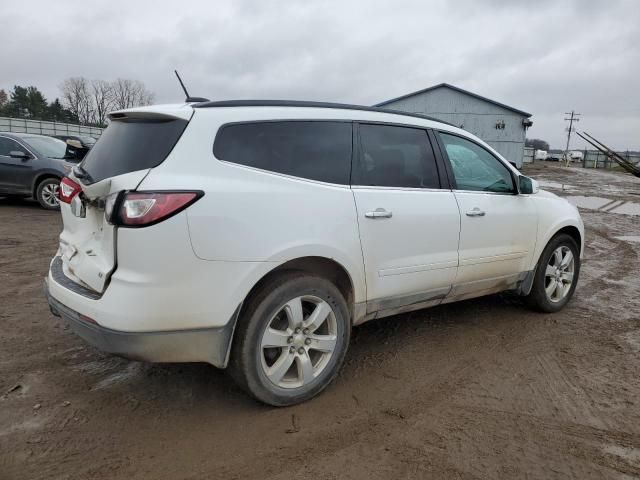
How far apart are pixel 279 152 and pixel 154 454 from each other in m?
1.76

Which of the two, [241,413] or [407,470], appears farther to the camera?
[241,413]

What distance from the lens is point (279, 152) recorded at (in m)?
2.94

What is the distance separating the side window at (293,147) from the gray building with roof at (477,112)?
34.3m

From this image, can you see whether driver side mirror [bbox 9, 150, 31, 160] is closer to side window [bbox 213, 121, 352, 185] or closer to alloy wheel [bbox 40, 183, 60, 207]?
alloy wheel [bbox 40, 183, 60, 207]

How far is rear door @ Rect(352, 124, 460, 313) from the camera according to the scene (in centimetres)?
321

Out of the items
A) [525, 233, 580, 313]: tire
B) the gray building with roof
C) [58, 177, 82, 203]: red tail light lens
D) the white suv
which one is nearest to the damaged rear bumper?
the white suv

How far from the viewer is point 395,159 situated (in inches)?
139

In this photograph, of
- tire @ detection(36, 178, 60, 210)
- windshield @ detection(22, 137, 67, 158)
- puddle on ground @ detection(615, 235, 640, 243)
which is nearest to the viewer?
puddle on ground @ detection(615, 235, 640, 243)

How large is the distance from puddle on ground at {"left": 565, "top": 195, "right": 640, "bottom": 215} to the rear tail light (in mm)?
13815

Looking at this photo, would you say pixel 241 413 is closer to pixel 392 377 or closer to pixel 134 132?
pixel 392 377

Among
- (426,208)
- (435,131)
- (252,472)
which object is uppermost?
(435,131)


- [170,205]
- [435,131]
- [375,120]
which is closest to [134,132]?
[170,205]

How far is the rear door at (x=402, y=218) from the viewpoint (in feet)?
10.5

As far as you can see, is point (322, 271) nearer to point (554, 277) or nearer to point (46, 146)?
point (554, 277)
